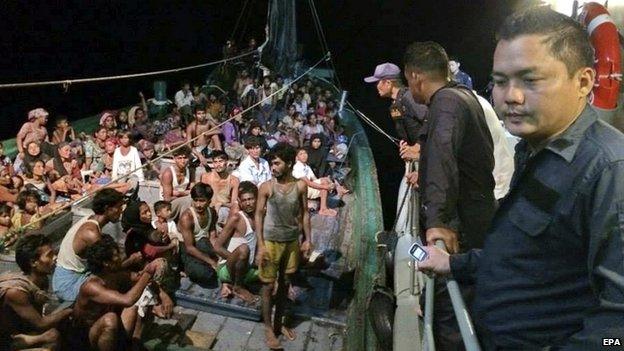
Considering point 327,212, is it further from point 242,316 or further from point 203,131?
point 203,131

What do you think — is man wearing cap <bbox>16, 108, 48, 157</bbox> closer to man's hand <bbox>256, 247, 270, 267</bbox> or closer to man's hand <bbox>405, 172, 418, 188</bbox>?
man's hand <bbox>256, 247, 270, 267</bbox>

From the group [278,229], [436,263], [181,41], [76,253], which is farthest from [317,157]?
[181,41]

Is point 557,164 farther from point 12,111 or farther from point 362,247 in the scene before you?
point 12,111

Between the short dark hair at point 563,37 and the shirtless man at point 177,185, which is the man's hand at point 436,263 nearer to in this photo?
the short dark hair at point 563,37

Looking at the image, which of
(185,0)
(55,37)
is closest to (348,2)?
(185,0)

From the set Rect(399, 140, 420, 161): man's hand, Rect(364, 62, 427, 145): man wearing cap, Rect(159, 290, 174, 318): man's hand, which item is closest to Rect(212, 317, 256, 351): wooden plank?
Rect(159, 290, 174, 318): man's hand

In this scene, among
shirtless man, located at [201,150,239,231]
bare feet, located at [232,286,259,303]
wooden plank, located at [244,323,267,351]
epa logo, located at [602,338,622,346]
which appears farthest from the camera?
shirtless man, located at [201,150,239,231]

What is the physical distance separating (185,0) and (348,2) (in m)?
14.4

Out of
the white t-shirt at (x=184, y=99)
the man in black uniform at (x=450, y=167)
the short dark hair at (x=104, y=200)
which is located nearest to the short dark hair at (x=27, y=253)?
the short dark hair at (x=104, y=200)

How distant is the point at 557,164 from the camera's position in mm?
1139

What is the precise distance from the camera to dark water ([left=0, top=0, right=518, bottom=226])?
19859 mm

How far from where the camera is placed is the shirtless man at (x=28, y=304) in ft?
10.4

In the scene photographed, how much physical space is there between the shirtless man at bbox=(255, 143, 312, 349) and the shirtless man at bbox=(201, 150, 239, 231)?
A: 2.20 meters

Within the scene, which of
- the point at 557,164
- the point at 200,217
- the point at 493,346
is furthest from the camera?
the point at 200,217
